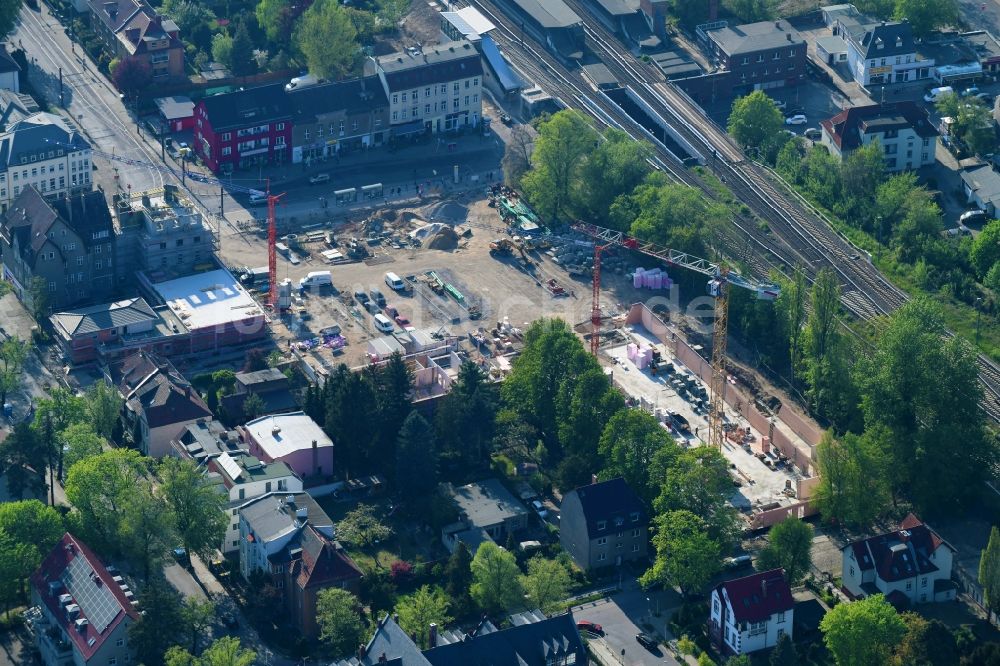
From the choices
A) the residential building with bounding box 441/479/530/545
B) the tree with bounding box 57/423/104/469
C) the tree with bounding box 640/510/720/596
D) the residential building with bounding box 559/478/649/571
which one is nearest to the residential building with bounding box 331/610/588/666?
the tree with bounding box 640/510/720/596

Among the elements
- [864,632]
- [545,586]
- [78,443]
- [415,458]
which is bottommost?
[864,632]

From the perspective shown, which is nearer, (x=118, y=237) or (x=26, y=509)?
(x=26, y=509)

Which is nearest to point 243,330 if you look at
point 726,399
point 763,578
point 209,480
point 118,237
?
point 118,237

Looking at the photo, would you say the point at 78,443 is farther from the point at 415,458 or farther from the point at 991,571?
the point at 991,571

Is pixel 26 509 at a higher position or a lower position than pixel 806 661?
higher

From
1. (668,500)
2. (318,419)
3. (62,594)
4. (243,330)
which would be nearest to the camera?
(62,594)

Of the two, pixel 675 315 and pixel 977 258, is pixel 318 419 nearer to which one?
pixel 675 315

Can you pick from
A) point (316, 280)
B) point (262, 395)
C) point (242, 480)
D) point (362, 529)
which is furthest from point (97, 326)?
point (362, 529)

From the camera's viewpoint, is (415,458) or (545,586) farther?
(415,458)
